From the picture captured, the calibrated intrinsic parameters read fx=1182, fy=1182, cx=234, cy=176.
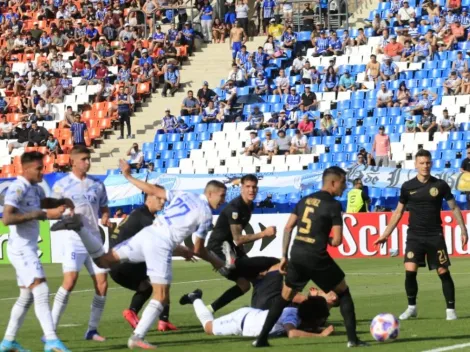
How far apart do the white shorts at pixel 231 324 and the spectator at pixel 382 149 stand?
1961 centimetres

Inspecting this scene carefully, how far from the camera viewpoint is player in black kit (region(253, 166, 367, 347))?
12.4 meters

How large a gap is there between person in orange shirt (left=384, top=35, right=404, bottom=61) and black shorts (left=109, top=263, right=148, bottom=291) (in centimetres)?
2447

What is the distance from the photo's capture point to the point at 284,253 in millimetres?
12914

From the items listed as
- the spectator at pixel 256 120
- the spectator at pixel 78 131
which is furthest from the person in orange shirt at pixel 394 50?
the spectator at pixel 78 131

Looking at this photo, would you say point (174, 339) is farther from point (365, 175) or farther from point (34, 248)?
point (365, 175)

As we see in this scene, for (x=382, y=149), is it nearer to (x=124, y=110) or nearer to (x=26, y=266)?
(x=124, y=110)

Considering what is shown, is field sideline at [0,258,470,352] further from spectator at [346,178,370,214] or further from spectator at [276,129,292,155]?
spectator at [276,129,292,155]

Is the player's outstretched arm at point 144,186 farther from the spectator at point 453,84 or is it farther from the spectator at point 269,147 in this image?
the spectator at point 453,84

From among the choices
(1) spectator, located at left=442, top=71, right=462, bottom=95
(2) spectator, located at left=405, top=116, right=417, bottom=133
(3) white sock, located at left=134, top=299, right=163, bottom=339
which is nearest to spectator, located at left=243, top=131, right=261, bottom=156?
(2) spectator, located at left=405, top=116, right=417, bottom=133

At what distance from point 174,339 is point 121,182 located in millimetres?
20103

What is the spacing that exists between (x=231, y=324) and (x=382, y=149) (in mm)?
19820

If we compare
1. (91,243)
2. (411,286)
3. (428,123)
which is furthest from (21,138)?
(91,243)

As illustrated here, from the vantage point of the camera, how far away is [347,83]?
37.8 m

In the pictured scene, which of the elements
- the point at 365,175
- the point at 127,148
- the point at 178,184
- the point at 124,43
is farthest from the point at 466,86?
the point at 124,43
